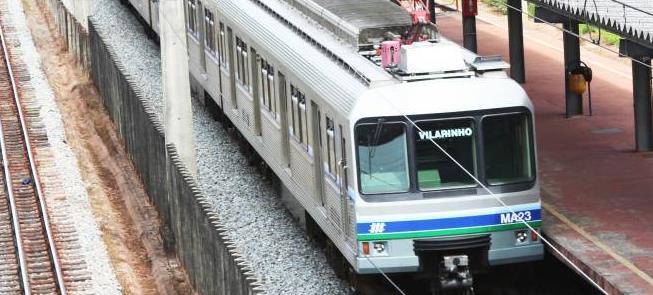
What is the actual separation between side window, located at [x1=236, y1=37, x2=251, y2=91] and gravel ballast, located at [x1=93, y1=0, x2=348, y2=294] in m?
1.56

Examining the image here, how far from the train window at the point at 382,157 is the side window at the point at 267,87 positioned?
4828 millimetres

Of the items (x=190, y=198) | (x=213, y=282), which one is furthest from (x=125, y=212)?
(x=213, y=282)

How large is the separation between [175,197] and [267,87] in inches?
80.1

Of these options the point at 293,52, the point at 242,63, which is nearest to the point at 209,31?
the point at 242,63

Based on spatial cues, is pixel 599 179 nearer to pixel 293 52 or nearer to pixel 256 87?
pixel 293 52

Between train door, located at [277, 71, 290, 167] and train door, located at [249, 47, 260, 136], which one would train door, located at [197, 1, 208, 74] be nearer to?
train door, located at [249, 47, 260, 136]

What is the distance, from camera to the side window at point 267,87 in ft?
70.6

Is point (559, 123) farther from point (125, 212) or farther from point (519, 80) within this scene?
point (125, 212)

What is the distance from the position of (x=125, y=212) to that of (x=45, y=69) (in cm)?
1304

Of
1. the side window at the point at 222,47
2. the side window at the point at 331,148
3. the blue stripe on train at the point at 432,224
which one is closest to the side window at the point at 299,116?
the side window at the point at 331,148

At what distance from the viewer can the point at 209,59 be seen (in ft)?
91.4

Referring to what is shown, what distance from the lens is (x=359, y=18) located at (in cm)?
1923

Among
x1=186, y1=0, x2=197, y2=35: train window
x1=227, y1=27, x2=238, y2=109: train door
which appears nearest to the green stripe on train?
x1=227, y1=27, x2=238, y2=109: train door

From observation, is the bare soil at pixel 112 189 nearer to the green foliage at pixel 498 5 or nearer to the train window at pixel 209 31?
the train window at pixel 209 31
